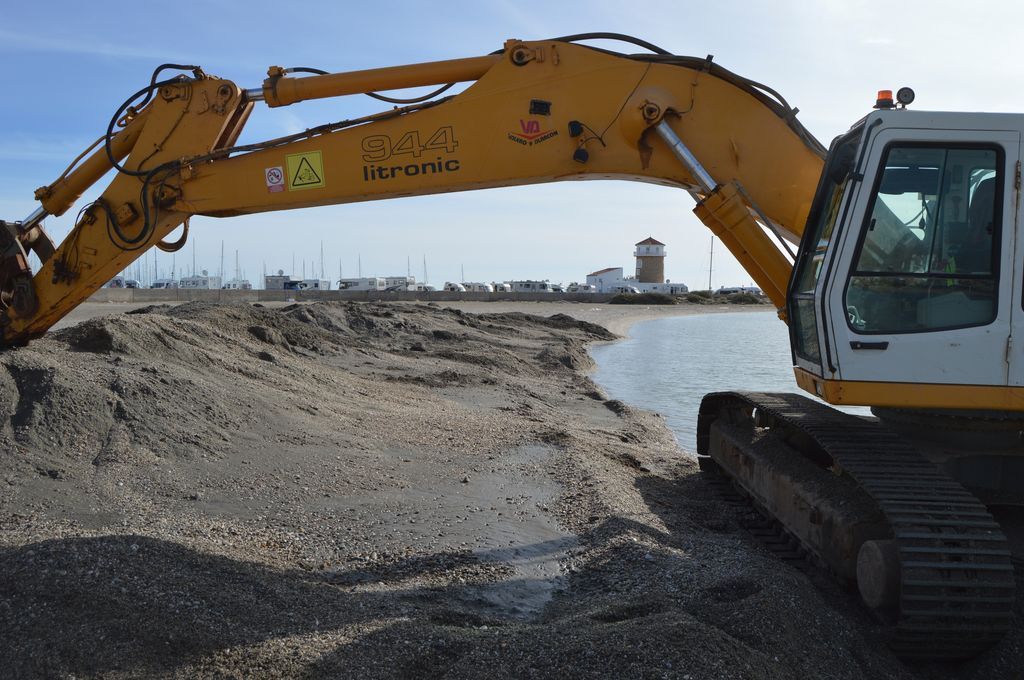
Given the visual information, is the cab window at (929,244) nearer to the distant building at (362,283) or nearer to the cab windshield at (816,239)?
the cab windshield at (816,239)

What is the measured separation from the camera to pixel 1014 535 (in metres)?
5.53

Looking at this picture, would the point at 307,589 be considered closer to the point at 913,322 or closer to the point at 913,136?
the point at 913,322

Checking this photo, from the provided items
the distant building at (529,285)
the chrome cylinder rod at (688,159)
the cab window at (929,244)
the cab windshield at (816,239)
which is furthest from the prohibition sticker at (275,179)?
the distant building at (529,285)

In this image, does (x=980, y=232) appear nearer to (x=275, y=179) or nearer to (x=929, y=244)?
(x=929, y=244)

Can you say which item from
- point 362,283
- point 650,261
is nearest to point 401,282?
point 362,283

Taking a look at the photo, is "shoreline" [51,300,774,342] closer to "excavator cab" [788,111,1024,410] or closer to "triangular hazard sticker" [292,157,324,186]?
"triangular hazard sticker" [292,157,324,186]

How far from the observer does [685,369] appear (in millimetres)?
21656

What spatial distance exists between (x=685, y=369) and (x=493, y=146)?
1603 centimetres

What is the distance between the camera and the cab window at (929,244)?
4879mm

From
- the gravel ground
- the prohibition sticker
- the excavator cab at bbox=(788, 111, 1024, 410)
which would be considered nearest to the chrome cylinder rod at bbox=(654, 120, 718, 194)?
the excavator cab at bbox=(788, 111, 1024, 410)

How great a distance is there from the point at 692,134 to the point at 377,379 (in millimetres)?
7941

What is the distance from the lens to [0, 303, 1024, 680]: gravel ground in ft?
12.6

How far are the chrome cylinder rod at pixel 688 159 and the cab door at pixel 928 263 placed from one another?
52.6 inches

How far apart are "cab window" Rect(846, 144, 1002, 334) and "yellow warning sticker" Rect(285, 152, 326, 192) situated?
12.8 feet
